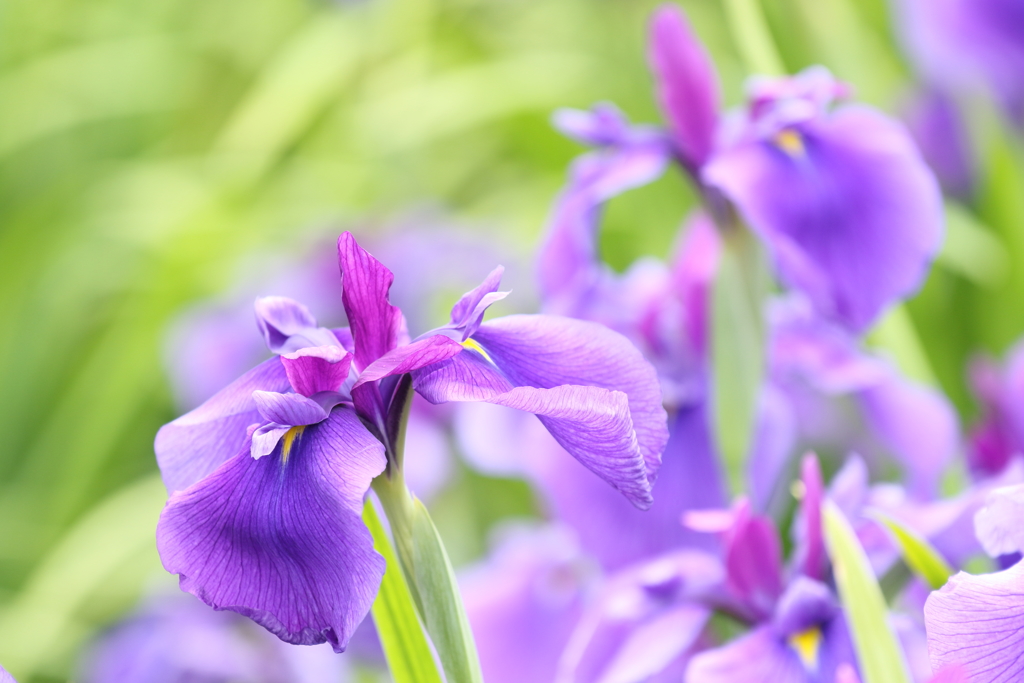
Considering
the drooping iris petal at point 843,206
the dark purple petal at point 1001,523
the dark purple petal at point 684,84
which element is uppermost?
the dark purple petal at point 684,84

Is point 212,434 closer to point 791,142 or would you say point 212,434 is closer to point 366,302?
point 366,302

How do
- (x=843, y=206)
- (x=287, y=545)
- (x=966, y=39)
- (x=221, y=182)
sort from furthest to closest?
1. (x=221, y=182)
2. (x=966, y=39)
3. (x=843, y=206)
4. (x=287, y=545)

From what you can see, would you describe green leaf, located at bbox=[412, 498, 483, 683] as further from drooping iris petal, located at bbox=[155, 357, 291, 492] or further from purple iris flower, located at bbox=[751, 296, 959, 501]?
purple iris flower, located at bbox=[751, 296, 959, 501]

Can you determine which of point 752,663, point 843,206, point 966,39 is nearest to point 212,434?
point 752,663

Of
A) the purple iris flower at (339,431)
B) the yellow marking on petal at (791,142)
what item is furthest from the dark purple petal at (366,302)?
the yellow marking on petal at (791,142)

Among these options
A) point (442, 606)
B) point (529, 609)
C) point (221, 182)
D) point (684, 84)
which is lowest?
point (529, 609)

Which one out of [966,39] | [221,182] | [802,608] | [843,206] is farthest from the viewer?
[221,182]

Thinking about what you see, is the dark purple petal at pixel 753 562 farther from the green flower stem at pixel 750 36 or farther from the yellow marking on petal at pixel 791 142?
the green flower stem at pixel 750 36
